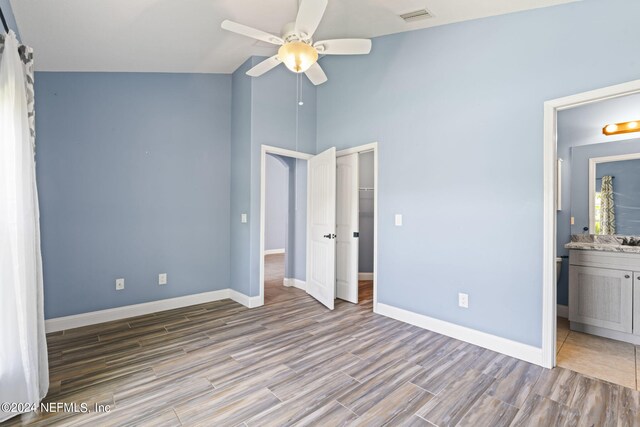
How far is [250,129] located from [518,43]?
112 inches

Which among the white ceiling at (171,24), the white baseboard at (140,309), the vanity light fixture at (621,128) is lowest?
the white baseboard at (140,309)

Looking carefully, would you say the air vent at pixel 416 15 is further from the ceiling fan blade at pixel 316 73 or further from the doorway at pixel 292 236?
the doorway at pixel 292 236

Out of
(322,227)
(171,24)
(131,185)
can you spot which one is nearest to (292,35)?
(171,24)

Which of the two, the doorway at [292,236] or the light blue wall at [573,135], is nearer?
the light blue wall at [573,135]

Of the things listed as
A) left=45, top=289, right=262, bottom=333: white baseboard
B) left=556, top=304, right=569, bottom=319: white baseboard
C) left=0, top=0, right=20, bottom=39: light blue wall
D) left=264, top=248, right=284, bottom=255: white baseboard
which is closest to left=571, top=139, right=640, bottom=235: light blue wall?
left=556, top=304, right=569, bottom=319: white baseboard

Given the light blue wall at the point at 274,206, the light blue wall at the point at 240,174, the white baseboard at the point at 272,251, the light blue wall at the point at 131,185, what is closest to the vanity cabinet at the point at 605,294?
the light blue wall at the point at 240,174

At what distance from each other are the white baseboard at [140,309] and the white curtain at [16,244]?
153 centimetres

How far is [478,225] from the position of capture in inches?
110

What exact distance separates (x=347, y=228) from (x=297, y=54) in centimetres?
246

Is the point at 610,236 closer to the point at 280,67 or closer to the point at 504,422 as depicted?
the point at 504,422

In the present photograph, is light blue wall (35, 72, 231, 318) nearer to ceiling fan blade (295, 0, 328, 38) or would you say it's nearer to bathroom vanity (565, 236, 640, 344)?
ceiling fan blade (295, 0, 328, 38)

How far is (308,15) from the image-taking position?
2.02m

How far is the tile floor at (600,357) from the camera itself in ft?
7.49

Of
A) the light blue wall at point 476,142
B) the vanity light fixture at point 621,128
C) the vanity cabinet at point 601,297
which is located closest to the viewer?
the light blue wall at point 476,142
